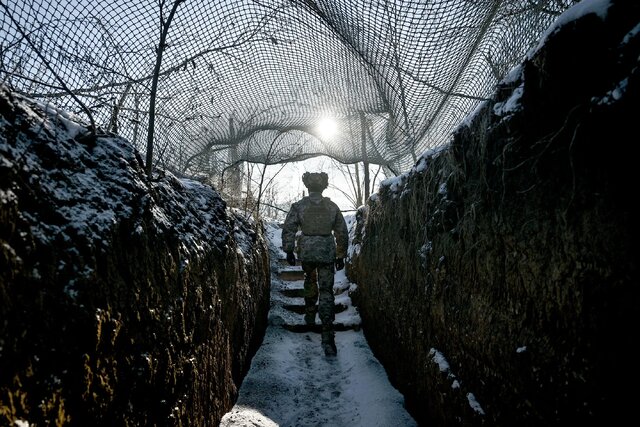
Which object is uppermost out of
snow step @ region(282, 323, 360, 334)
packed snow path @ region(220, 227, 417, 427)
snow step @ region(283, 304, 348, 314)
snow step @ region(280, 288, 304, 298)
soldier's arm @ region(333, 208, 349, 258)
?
soldier's arm @ region(333, 208, 349, 258)

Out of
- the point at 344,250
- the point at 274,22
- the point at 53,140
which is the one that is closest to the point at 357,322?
the point at 344,250

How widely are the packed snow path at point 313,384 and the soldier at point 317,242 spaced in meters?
0.42

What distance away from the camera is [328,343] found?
4.28m

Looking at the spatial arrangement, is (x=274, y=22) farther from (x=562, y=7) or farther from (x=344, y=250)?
(x=344, y=250)

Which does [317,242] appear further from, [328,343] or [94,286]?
[94,286]

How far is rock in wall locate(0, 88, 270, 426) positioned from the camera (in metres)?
0.93

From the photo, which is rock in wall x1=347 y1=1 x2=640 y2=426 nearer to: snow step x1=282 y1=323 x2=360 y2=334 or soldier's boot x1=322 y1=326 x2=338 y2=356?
soldier's boot x1=322 y1=326 x2=338 y2=356

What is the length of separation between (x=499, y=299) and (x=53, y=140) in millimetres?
1932

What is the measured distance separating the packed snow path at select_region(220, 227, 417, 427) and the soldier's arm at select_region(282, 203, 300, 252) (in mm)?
980

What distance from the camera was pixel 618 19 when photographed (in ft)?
3.89

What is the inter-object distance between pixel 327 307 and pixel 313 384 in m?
1.18

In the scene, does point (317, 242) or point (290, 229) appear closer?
point (317, 242)

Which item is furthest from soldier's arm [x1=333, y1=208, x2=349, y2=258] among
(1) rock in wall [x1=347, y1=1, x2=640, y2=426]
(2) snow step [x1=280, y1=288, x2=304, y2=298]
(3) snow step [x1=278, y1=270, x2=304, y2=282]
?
(1) rock in wall [x1=347, y1=1, x2=640, y2=426]

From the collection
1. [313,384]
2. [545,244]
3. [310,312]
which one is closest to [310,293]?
[310,312]
